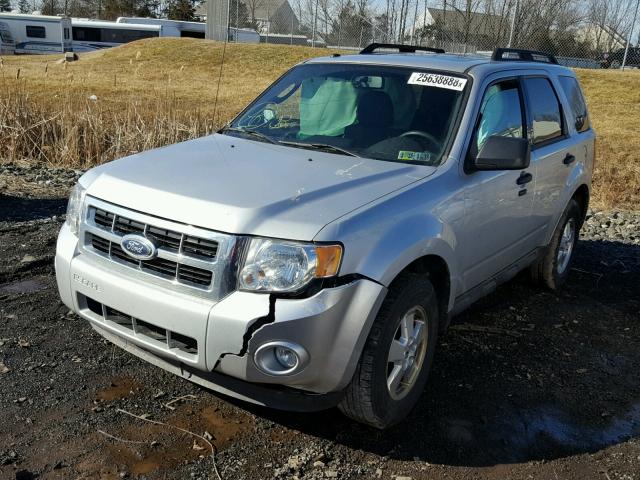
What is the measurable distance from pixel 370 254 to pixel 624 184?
869 centimetres

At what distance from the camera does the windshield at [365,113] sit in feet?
12.7

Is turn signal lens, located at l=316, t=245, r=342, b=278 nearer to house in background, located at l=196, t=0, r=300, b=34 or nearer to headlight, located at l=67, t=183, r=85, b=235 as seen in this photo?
headlight, located at l=67, t=183, r=85, b=235

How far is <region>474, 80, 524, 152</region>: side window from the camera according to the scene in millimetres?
4062

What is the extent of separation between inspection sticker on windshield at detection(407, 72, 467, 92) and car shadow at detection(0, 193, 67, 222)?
425 cm

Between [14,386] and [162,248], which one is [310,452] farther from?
[14,386]

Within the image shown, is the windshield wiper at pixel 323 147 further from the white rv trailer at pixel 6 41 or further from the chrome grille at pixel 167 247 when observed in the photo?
the white rv trailer at pixel 6 41

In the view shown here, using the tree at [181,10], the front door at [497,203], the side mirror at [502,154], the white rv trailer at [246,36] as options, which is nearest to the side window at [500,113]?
the front door at [497,203]

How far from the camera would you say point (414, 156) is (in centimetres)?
378

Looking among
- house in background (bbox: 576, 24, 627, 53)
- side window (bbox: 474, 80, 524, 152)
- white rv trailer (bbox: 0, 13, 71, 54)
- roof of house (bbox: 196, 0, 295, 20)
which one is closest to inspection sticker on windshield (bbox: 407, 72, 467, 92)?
side window (bbox: 474, 80, 524, 152)

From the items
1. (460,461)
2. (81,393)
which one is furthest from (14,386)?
(460,461)

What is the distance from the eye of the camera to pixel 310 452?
3.15 meters

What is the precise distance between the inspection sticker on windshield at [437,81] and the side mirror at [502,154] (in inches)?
20.4

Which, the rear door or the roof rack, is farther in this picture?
the roof rack

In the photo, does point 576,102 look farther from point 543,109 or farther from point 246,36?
point 246,36
